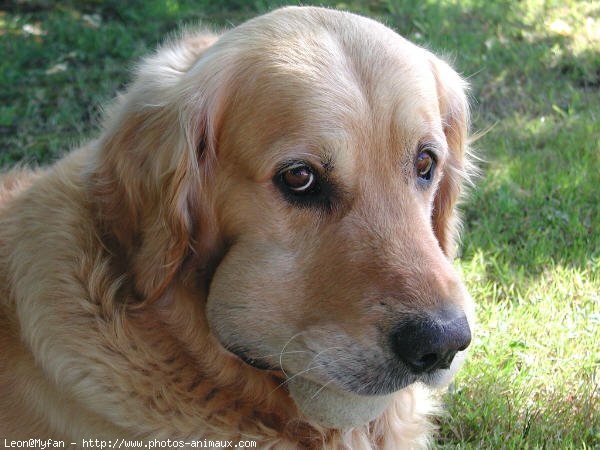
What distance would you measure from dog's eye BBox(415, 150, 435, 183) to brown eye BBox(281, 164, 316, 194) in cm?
51

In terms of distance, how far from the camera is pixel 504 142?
6699 millimetres

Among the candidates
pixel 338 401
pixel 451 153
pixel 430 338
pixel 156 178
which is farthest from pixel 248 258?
pixel 451 153

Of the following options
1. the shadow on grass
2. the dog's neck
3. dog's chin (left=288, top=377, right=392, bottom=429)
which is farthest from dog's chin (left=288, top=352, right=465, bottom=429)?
the shadow on grass

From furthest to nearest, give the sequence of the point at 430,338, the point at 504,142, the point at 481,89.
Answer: the point at 481,89
the point at 504,142
the point at 430,338

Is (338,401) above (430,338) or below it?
below

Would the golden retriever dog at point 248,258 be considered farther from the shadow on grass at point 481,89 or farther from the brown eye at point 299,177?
the shadow on grass at point 481,89

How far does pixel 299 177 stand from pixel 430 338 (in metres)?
0.81

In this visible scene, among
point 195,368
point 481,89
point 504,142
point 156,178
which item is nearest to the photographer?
point 156,178

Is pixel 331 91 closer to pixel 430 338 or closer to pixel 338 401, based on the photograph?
pixel 430 338

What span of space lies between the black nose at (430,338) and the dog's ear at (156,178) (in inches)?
38.0

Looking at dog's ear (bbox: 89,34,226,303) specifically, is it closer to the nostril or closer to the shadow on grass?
the nostril

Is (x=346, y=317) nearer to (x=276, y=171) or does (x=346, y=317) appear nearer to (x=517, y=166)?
(x=276, y=171)

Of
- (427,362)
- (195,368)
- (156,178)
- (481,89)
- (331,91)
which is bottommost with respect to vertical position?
(481,89)

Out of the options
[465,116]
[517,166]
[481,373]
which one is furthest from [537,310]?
[517,166]
